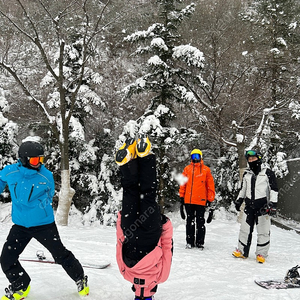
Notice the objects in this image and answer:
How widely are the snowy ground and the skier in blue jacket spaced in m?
0.27

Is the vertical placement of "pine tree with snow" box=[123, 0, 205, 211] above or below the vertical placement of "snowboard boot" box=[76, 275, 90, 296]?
above

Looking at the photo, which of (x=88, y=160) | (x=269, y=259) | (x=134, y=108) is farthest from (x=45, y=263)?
(x=134, y=108)

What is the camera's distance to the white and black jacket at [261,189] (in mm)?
4902

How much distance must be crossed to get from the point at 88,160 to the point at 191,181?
7.36 m

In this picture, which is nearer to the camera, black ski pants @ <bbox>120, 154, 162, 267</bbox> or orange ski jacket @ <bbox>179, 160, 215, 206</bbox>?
black ski pants @ <bbox>120, 154, 162, 267</bbox>

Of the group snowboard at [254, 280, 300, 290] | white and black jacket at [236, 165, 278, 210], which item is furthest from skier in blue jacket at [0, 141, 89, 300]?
white and black jacket at [236, 165, 278, 210]

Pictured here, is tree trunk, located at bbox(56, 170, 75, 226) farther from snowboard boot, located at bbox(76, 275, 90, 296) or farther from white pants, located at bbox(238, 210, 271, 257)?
snowboard boot, located at bbox(76, 275, 90, 296)

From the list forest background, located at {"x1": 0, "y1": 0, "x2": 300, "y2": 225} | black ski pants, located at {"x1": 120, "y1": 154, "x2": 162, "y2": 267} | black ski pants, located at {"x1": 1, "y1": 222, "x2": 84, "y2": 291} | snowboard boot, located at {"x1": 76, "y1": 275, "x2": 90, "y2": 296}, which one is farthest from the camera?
forest background, located at {"x1": 0, "y1": 0, "x2": 300, "y2": 225}

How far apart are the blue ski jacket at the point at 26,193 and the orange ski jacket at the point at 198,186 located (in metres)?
3.26

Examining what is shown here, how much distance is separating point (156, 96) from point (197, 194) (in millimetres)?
6499

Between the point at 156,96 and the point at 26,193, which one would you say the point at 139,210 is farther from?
the point at 156,96

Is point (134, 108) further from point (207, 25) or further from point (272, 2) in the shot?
point (272, 2)

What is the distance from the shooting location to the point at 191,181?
18.9 ft

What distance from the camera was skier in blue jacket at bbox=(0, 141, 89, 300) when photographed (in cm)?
287
